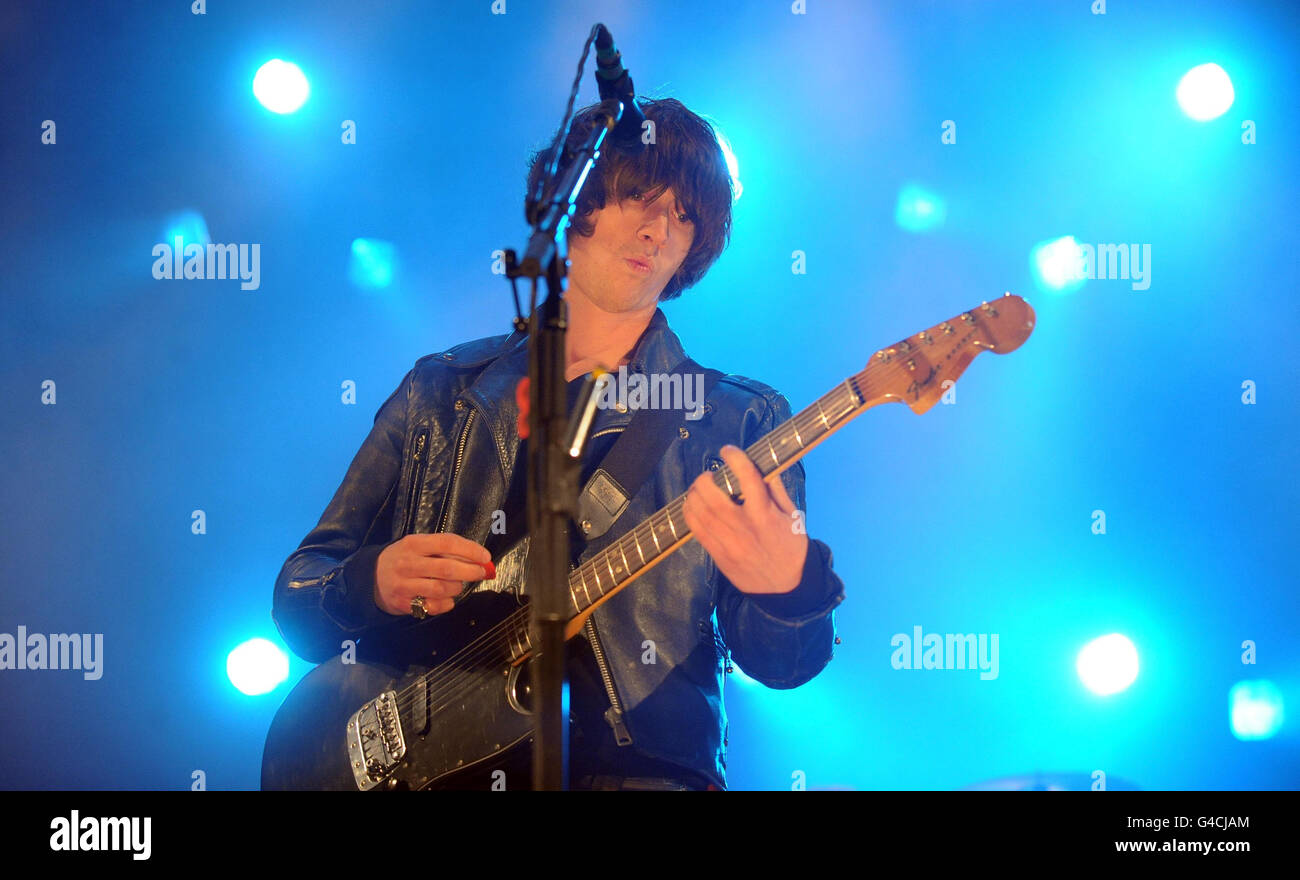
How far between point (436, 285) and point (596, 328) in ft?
1.82

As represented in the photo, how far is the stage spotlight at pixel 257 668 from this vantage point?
3096mm

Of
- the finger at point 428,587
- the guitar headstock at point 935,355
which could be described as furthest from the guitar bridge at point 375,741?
the guitar headstock at point 935,355

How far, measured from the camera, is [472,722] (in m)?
2.54

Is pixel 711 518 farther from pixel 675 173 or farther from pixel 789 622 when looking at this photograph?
pixel 675 173

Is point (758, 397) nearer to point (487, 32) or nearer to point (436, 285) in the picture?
point (436, 285)

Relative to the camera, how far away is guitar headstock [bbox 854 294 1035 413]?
8.02 ft

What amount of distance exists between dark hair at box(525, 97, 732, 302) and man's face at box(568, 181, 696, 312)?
1.1 inches

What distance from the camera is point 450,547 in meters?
2.57

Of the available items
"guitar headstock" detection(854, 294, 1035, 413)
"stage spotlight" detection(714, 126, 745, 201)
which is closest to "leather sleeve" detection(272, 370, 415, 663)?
"stage spotlight" detection(714, 126, 745, 201)

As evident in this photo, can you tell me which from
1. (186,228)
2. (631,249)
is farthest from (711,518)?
Answer: (186,228)

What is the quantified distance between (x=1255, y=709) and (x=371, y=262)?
2893mm

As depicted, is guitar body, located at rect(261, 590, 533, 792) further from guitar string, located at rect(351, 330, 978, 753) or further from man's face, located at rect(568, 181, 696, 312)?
man's face, located at rect(568, 181, 696, 312)

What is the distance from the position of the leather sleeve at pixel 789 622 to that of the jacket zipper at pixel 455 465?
746 mm
